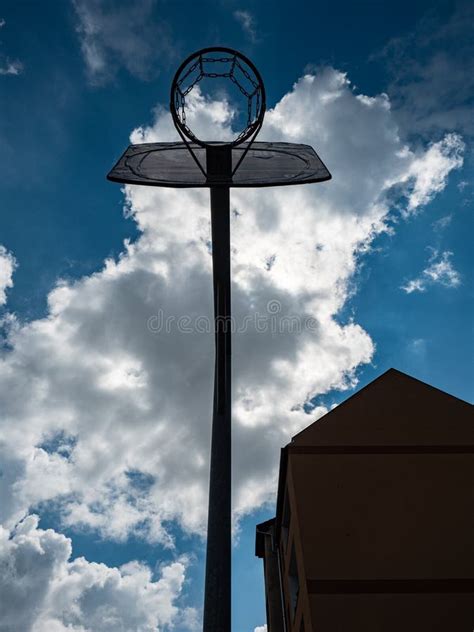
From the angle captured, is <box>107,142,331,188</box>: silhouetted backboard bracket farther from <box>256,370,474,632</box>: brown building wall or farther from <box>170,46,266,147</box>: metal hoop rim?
<box>256,370,474,632</box>: brown building wall

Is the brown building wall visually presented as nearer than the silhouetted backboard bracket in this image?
Yes

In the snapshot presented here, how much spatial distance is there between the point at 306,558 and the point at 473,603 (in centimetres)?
299

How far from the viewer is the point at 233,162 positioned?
1163cm

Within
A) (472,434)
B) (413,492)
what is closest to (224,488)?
(413,492)

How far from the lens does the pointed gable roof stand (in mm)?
11234

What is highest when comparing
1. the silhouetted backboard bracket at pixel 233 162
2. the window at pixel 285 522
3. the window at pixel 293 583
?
the silhouetted backboard bracket at pixel 233 162

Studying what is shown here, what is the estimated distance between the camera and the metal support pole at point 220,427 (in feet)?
30.5

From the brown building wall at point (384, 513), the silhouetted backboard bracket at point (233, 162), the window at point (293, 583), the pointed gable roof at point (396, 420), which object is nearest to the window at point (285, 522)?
the brown building wall at point (384, 513)

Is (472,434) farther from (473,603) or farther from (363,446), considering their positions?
(473,603)

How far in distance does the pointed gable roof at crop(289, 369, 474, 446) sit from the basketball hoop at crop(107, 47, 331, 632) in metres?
2.09

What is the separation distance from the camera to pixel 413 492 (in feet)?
33.9

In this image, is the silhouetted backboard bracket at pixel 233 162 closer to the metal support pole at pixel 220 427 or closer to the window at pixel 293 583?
the metal support pole at pixel 220 427

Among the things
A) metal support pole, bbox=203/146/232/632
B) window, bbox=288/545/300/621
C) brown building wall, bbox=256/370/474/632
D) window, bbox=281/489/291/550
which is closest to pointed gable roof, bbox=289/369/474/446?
brown building wall, bbox=256/370/474/632

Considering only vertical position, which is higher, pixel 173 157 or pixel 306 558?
pixel 173 157
